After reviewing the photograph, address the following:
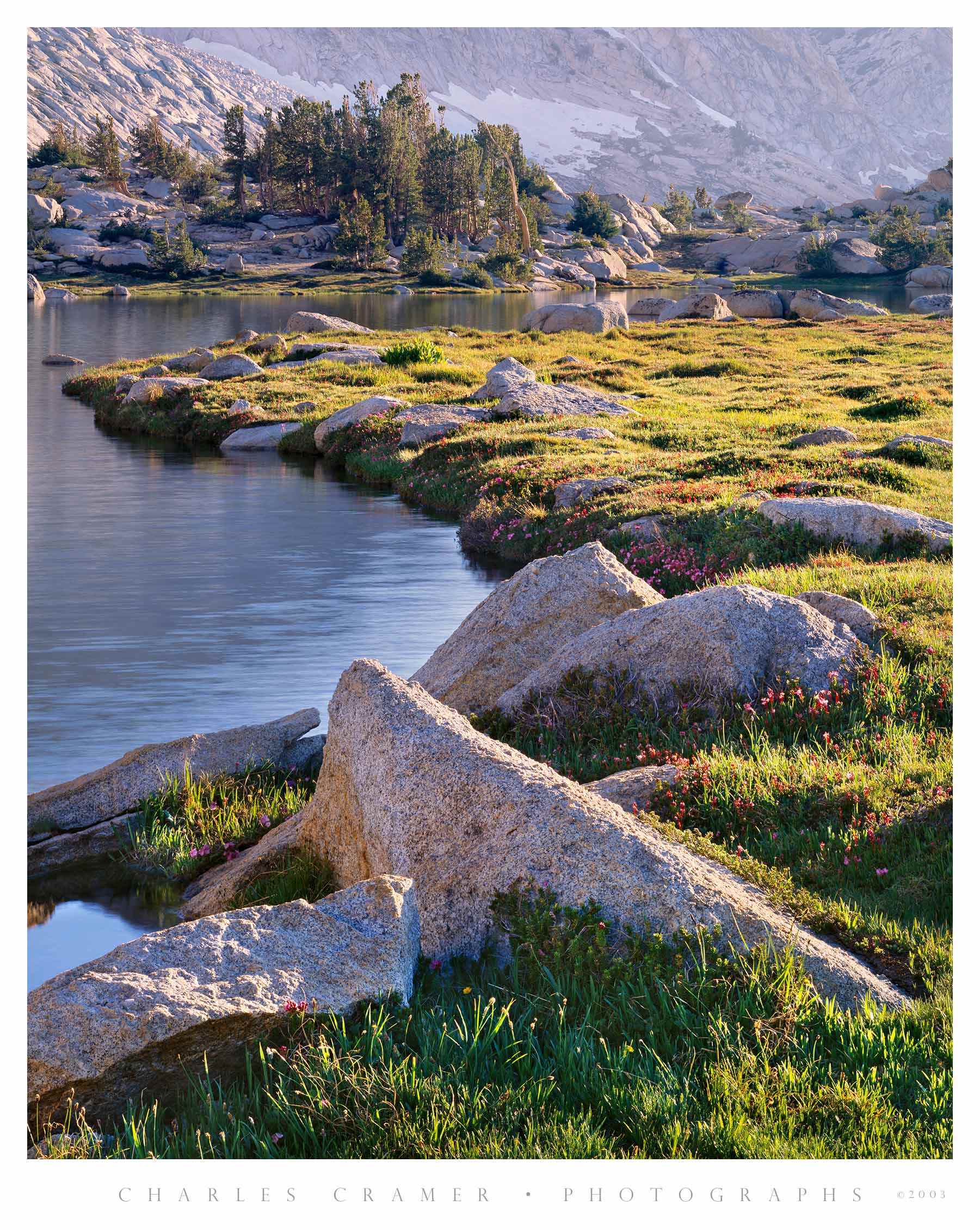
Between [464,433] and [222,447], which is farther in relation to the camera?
[222,447]

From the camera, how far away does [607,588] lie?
12.5 meters

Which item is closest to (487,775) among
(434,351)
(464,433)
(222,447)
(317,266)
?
(464,433)

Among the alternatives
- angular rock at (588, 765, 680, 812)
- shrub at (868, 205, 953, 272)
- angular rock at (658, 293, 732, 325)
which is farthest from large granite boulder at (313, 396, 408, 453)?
shrub at (868, 205, 953, 272)

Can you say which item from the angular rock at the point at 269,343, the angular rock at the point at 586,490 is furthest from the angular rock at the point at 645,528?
the angular rock at the point at 269,343

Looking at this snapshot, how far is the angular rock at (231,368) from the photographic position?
45.7 meters

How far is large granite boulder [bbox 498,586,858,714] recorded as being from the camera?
10.5 m

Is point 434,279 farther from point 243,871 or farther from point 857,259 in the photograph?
point 243,871

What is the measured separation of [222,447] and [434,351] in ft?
45.2

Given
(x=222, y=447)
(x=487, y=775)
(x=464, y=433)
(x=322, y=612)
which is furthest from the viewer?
(x=222, y=447)

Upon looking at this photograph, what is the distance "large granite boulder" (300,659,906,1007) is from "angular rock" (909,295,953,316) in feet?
317

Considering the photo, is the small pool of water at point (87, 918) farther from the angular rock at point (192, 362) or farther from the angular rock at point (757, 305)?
the angular rock at point (757, 305)

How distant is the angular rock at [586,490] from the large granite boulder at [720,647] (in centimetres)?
1163

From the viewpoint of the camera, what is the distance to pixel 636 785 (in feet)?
29.6

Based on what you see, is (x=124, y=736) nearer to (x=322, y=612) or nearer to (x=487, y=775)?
(x=322, y=612)
